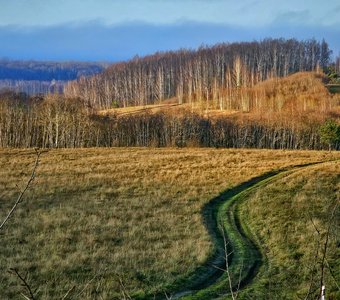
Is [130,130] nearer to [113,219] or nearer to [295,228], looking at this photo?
[113,219]

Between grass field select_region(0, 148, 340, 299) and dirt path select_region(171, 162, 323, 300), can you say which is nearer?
dirt path select_region(171, 162, 323, 300)

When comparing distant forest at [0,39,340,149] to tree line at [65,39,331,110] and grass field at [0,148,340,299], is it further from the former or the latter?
grass field at [0,148,340,299]

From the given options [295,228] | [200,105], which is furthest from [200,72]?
[295,228]

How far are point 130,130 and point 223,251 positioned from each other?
60380 mm

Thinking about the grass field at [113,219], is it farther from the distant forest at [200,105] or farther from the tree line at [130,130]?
the distant forest at [200,105]

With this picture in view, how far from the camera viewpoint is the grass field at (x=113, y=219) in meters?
15.8

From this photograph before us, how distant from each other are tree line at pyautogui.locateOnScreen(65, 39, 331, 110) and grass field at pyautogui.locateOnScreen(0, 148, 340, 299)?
308ft

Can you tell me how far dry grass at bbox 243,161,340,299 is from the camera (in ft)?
48.4

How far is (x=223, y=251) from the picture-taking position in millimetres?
19344

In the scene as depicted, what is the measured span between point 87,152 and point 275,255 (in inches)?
1488

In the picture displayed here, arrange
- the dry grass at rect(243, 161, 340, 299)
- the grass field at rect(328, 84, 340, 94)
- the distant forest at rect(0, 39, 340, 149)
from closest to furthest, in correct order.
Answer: the dry grass at rect(243, 161, 340, 299)
the distant forest at rect(0, 39, 340, 149)
the grass field at rect(328, 84, 340, 94)

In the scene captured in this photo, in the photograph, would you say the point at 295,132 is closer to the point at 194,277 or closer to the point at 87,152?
the point at 87,152

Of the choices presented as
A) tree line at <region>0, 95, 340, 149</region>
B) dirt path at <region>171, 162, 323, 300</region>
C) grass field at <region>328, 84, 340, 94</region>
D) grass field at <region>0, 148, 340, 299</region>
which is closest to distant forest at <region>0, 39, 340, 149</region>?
tree line at <region>0, 95, 340, 149</region>

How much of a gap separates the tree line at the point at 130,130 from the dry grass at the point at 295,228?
39064 millimetres
